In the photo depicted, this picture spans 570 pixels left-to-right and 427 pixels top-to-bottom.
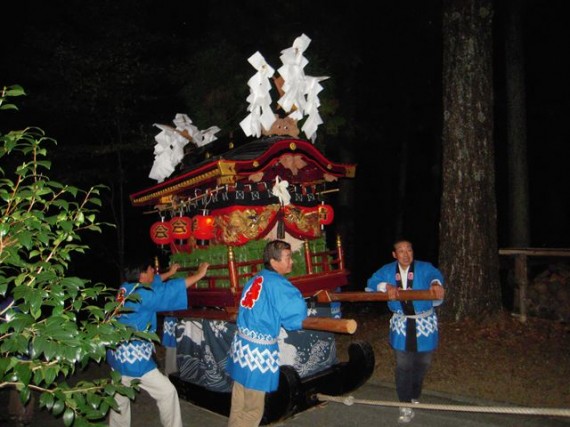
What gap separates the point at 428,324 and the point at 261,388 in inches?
71.2

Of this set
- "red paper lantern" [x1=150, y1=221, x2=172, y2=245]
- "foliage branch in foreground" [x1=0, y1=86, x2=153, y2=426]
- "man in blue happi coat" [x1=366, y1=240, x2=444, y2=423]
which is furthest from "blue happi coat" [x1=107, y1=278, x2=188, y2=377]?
"man in blue happi coat" [x1=366, y1=240, x2=444, y2=423]

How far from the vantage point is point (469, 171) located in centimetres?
724

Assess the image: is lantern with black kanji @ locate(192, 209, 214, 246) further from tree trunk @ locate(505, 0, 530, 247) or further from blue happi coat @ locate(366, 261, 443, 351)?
tree trunk @ locate(505, 0, 530, 247)

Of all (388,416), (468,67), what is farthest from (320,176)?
(468,67)

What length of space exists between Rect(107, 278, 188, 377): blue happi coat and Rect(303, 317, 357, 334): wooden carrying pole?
1.47 m

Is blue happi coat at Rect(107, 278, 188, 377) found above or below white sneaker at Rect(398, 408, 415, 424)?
above

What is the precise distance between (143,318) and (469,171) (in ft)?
17.6

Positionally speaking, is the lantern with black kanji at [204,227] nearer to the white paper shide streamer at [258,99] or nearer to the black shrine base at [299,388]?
the white paper shide streamer at [258,99]

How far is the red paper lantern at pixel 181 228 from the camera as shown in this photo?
602 cm

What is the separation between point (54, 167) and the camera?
42.2 feet

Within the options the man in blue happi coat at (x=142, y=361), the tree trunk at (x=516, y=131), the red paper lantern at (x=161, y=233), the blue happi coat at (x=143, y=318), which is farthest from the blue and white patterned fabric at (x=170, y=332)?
the tree trunk at (x=516, y=131)

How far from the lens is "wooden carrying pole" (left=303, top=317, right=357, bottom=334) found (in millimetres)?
3223

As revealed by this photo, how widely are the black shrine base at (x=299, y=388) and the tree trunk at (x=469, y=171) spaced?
2.76 m

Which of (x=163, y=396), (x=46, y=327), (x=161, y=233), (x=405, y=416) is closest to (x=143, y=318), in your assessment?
(x=163, y=396)
